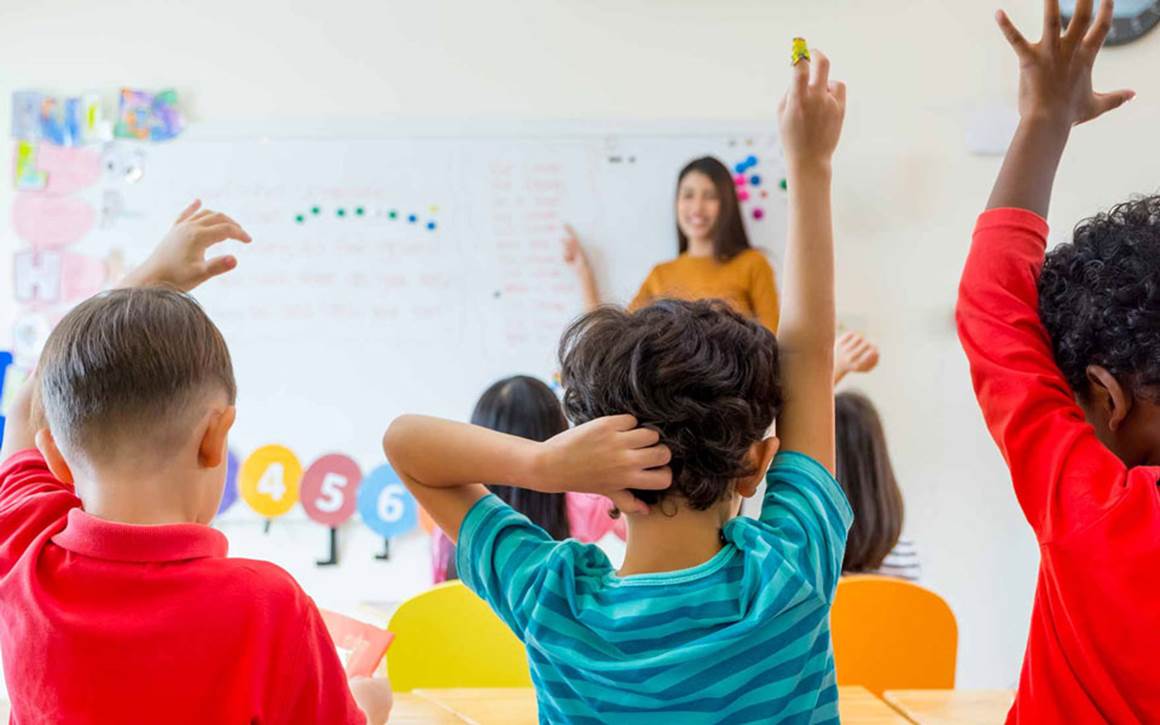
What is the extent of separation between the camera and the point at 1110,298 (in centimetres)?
86

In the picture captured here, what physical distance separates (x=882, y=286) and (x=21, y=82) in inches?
106

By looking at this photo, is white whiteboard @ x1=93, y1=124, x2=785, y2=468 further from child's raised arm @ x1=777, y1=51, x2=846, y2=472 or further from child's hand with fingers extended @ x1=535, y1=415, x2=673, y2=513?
child's hand with fingers extended @ x1=535, y1=415, x2=673, y2=513

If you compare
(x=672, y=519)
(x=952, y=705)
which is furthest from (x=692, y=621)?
(x=952, y=705)

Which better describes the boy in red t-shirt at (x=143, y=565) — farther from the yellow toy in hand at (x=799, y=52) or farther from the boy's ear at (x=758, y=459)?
the yellow toy in hand at (x=799, y=52)

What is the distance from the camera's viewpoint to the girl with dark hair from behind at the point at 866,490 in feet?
7.13

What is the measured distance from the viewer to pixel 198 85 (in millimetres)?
3055

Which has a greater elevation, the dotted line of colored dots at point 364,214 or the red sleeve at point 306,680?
the dotted line of colored dots at point 364,214

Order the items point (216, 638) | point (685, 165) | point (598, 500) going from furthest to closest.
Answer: point (685, 165)
point (598, 500)
point (216, 638)

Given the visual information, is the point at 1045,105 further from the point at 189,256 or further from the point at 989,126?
the point at 989,126

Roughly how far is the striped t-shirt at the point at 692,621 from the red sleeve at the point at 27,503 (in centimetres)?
39

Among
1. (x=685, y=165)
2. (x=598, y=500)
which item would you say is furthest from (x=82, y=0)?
(x=598, y=500)

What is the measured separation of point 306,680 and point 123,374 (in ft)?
0.99

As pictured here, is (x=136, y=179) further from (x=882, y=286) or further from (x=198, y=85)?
(x=882, y=286)

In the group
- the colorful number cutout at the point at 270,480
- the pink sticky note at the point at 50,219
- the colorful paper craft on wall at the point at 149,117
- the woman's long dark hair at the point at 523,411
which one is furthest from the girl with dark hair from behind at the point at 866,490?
the pink sticky note at the point at 50,219
